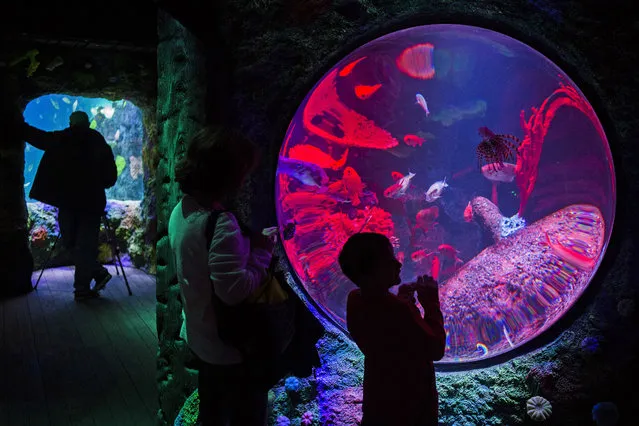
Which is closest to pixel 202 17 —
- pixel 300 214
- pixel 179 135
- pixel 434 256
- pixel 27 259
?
pixel 179 135

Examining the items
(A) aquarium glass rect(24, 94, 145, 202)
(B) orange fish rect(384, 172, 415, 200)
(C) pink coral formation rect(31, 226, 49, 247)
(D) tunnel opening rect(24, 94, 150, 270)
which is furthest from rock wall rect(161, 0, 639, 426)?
(A) aquarium glass rect(24, 94, 145, 202)

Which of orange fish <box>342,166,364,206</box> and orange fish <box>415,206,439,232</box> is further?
orange fish <box>415,206,439,232</box>

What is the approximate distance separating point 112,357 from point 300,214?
199cm

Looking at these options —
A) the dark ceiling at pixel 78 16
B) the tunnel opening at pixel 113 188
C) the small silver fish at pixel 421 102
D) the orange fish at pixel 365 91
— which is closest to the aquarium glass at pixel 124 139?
the tunnel opening at pixel 113 188

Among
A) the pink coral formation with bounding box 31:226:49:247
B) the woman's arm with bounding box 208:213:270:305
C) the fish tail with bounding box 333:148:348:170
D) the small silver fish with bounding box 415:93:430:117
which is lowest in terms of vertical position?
the pink coral formation with bounding box 31:226:49:247

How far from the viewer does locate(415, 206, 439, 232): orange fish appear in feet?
14.6

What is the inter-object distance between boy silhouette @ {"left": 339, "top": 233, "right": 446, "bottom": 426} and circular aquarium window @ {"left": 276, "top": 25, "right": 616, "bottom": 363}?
1.26 meters

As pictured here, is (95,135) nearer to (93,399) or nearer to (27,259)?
(27,259)

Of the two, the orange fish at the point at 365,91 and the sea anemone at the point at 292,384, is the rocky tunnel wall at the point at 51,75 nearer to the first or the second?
the orange fish at the point at 365,91

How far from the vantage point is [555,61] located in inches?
Answer: 99.5

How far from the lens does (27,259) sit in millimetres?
5770

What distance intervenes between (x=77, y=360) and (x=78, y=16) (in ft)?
9.20

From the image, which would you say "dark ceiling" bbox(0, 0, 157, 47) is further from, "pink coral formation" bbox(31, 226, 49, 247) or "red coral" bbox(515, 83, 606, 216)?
"pink coral formation" bbox(31, 226, 49, 247)

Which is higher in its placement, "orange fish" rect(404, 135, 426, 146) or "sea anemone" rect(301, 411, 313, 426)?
"orange fish" rect(404, 135, 426, 146)
